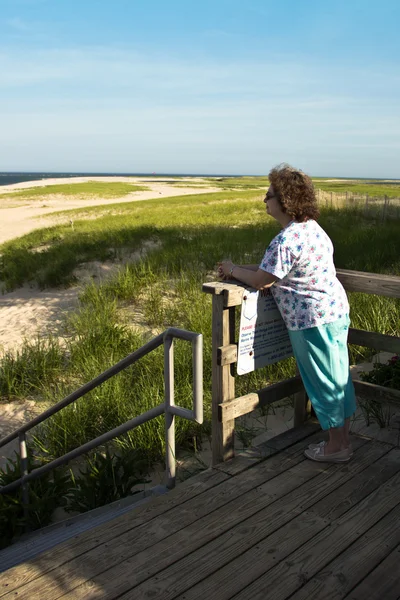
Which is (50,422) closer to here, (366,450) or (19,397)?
(19,397)

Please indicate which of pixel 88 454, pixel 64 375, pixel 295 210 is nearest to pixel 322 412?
pixel 295 210

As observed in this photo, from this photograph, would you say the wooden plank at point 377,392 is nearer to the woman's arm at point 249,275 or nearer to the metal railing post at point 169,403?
the woman's arm at point 249,275

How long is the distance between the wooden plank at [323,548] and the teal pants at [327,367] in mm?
489

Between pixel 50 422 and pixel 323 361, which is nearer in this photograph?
pixel 323 361

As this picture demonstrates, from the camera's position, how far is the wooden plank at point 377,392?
3672 millimetres

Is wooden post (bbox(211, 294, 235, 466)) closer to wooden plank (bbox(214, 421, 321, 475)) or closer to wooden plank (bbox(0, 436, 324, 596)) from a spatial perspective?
wooden plank (bbox(214, 421, 321, 475))

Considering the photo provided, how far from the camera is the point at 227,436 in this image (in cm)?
340

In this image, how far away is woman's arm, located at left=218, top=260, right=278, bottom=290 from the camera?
3078 mm

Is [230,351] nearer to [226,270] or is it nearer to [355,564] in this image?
[226,270]

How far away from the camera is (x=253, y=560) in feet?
8.16

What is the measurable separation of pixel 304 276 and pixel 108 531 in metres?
1.67

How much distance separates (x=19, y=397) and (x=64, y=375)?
23.1 inches

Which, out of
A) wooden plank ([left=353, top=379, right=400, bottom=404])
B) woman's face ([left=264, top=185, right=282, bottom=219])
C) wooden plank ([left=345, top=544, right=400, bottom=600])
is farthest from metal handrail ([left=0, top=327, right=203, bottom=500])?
wooden plank ([left=353, top=379, right=400, bottom=404])

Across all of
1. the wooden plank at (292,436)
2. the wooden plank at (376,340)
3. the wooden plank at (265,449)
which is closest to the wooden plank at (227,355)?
the wooden plank at (265,449)
